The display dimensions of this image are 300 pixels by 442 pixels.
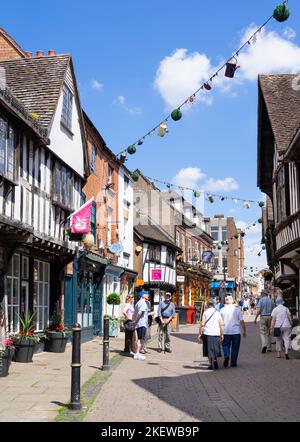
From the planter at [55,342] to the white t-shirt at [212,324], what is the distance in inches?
206

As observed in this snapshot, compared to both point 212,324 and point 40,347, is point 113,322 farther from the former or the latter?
point 212,324


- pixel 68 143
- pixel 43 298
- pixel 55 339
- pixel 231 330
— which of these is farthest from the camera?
pixel 68 143

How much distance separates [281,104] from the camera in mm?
20750

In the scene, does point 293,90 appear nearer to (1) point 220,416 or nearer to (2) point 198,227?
(1) point 220,416

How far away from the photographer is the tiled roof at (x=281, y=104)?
757 inches

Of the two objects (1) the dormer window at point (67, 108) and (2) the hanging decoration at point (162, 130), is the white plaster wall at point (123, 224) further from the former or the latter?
(2) the hanging decoration at point (162, 130)

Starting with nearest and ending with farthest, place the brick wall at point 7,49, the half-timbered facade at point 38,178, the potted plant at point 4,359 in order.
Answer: the potted plant at point 4,359, the half-timbered facade at point 38,178, the brick wall at point 7,49

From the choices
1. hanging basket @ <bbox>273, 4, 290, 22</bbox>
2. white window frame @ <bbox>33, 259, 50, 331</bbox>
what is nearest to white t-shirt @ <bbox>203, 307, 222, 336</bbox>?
white window frame @ <bbox>33, 259, 50, 331</bbox>

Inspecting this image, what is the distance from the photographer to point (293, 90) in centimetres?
2158

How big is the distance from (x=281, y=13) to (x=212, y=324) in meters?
6.57

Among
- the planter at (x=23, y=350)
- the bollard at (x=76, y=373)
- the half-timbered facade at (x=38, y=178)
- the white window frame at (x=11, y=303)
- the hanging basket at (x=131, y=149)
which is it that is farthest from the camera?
the hanging basket at (x=131, y=149)

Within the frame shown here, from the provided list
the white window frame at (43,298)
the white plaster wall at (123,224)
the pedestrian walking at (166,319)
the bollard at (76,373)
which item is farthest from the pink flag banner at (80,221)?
the white plaster wall at (123,224)

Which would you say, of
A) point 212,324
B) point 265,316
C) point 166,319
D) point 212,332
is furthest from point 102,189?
point 212,332

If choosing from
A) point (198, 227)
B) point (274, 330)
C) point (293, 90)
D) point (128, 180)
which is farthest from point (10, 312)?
point (198, 227)
